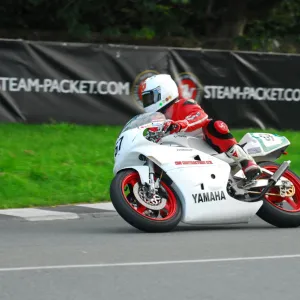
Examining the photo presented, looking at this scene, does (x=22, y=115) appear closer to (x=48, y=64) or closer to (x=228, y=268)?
(x=48, y=64)

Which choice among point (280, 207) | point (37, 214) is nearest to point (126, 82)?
point (37, 214)

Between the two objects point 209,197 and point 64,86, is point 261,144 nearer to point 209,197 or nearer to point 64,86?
point 209,197

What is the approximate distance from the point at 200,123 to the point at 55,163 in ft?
16.8

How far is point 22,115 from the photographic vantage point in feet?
60.1

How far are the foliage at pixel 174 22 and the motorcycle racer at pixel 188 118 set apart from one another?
13.5 m

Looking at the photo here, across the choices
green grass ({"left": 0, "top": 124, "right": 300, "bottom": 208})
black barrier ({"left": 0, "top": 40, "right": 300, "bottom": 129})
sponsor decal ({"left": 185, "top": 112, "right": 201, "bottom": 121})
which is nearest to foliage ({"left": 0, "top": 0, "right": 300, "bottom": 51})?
black barrier ({"left": 0, "top": 40, "right": 300, "bottom": 129})

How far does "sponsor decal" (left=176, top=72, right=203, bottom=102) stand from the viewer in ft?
63.1

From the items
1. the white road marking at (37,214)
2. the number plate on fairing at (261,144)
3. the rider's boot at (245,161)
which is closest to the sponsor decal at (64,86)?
the white road marking at (37,214)

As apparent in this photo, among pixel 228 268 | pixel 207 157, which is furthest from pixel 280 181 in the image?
pixel 228 268

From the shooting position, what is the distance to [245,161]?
32.8 feet

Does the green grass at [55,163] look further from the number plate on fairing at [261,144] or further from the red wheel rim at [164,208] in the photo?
the number plate on fairing at [261,144]

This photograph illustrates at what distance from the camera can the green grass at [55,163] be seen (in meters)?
12.7

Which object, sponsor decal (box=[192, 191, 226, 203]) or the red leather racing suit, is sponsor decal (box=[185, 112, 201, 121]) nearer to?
the red leather racing suit

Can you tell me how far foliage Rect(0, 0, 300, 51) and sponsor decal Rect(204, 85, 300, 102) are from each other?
4.39 meters
